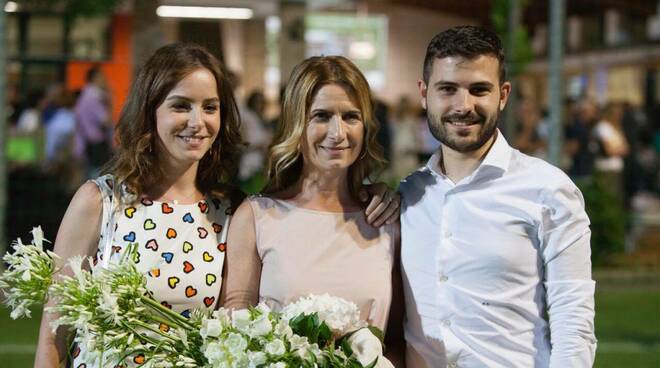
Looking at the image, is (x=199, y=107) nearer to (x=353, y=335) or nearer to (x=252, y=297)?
(x=252, y=297)

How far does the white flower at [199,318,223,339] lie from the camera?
286 centimetres

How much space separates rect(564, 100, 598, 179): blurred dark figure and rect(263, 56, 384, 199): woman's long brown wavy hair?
8417 millimetres

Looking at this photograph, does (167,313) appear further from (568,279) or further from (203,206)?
(568,279)

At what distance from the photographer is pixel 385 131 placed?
11719 mm

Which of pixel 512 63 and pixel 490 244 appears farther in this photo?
pixel 512 63

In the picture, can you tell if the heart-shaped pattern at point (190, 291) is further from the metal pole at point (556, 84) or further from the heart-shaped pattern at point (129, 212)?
the metal pole at point (556, 84)

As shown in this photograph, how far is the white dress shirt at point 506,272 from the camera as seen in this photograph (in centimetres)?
309

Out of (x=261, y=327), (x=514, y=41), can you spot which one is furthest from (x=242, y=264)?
(x=514, y=41)

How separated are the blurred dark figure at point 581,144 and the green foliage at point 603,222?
1.50 ft

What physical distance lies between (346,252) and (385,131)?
27.0 ft

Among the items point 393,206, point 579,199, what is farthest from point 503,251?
point 393,206

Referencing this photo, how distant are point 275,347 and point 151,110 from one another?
1080mm

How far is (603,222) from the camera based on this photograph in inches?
440

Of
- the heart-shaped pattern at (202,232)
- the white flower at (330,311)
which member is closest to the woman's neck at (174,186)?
the heart-shaped pattern at (202,232)
